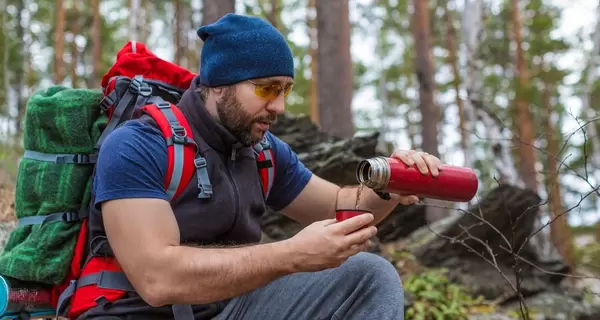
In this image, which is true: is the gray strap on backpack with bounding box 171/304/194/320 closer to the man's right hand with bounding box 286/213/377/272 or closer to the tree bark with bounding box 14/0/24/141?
the man's right hand with bounding box 286/213/377/272

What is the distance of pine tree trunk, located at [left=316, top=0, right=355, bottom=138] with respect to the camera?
39.7ft

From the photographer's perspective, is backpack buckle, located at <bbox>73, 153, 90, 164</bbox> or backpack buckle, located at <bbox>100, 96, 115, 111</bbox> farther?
backpack buckle, located at <bbox>100, 96, 115, 111</bbox>

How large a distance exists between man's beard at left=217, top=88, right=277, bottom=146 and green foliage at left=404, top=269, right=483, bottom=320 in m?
4.08

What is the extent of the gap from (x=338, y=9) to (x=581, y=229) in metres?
20.4

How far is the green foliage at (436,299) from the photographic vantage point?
685 cm

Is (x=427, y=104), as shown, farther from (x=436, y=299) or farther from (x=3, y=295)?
(x=3, y=295)

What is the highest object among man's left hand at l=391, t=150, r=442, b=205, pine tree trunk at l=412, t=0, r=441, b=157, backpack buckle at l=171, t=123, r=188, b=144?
backpack buckle at l=171, t=123, r=188, b=144

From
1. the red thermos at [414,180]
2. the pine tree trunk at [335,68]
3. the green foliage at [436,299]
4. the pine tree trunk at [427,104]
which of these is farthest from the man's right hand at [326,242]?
the pine tree trunk at [427,104]

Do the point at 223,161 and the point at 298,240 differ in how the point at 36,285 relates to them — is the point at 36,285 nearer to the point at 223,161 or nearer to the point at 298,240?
the point at 223,161

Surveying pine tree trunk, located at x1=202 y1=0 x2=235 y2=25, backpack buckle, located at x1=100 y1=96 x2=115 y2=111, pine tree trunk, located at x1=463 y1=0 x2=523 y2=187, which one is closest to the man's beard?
backpack buckle, located at x1=100 y1=96 x2=115 y2=111

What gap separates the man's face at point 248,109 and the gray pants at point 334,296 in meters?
0.82

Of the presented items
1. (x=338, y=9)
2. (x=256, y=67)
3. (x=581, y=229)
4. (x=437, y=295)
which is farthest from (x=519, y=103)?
(x=256, y=67)

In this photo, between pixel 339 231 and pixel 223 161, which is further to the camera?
pixel 223 161

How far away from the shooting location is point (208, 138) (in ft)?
10.5
